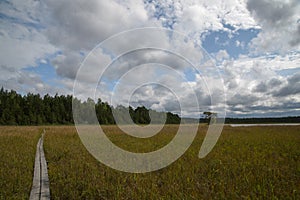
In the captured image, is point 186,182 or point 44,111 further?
point 44,111

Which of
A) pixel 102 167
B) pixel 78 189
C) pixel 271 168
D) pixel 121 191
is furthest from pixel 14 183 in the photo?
pixel 271 168

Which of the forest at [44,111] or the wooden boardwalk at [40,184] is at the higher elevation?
the forest at [44,111]

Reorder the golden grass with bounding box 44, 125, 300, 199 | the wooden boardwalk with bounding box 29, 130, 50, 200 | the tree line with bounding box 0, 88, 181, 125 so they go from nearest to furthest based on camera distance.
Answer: the golden grass with bounding box 44, 125, 300, 199
the wooden boardwalk with bounding box 29, 130, 50, 200
the tree line with bounding box 0, 88, 181, 125

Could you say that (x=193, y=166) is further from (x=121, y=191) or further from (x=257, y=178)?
(x=121, y=191)

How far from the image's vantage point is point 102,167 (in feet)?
27.4

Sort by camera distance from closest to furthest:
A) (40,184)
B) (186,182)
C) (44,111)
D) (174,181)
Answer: (186,182) → (174,181) → (40,184) → (44,111)

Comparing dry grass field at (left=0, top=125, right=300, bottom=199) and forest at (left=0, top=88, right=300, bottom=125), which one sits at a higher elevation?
forest at (left=0, top=88, right=300, bottom=125)

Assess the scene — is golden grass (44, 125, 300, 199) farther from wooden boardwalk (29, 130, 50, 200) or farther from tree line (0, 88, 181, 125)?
tree line (0, 88, 181, 125)

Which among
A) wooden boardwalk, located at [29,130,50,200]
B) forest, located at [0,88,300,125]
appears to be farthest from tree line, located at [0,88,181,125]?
wooden boardwalk, located at [29,130,50,200]

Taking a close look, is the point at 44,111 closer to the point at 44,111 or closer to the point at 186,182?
the point at 44,111

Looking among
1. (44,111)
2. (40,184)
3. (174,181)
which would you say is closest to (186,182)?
(174,181)

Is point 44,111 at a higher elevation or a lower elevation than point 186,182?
higher

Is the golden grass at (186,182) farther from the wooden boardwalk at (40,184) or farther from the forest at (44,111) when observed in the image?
the forest at (44,111)

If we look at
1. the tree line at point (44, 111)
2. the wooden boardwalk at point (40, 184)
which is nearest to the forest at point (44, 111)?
the tree line at point (44, 111)
